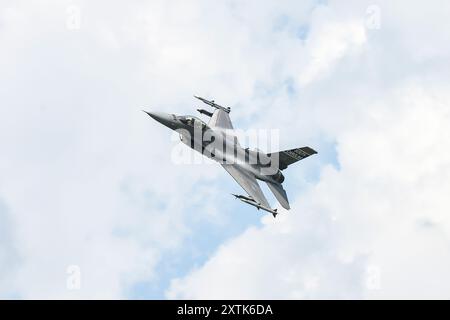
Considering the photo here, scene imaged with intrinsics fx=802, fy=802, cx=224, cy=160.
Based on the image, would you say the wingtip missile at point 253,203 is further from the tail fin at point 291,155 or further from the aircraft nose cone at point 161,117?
the aircraft nose cone at point 161,117

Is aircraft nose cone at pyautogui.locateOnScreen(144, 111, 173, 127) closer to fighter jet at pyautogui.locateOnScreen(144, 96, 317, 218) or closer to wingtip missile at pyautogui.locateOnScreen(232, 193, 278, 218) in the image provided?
fighter jet at pyautogui.locateOnScreen(144, 96, 317, 218)

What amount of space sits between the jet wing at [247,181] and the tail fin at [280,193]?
98.9 inches

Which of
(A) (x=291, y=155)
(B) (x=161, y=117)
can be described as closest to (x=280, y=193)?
(A) (x=291, y=155)

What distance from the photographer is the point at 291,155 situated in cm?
9594

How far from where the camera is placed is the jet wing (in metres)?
91.8

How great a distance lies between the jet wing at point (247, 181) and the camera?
301ft

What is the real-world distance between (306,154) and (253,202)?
11513 mm

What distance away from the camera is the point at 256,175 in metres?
95.8

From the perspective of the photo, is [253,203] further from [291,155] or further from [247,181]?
[291,155]

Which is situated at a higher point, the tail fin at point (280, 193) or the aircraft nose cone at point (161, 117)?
the aircraft nose cone at point (161, 117)

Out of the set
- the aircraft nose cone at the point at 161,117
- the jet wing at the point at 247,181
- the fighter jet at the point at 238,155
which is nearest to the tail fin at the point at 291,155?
the fighter jet at the point at 238,155

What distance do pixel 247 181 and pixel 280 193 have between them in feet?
15.6
